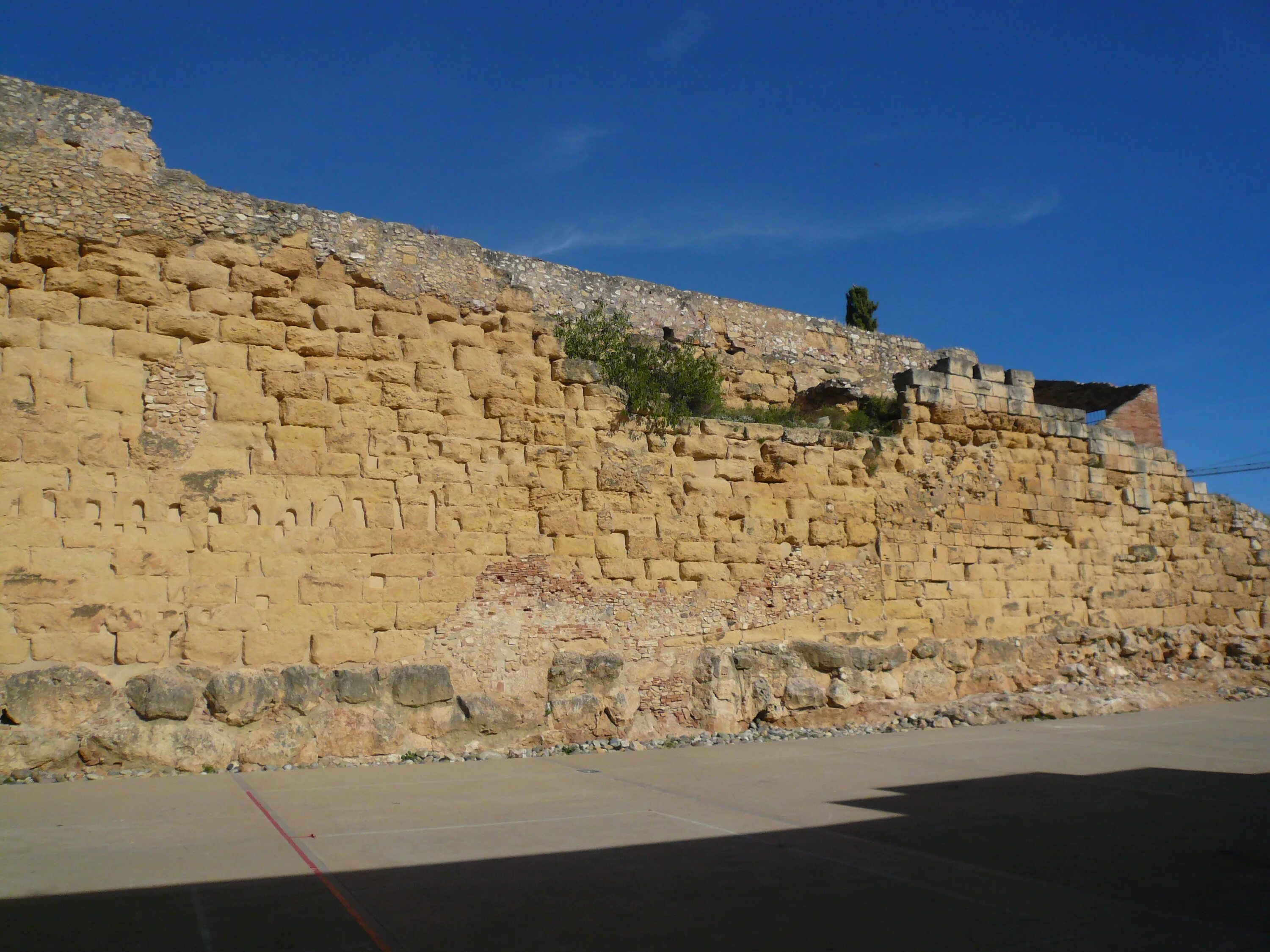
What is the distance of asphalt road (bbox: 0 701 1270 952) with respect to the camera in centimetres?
317

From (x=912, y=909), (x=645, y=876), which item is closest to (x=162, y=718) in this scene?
(x=645, y=876)

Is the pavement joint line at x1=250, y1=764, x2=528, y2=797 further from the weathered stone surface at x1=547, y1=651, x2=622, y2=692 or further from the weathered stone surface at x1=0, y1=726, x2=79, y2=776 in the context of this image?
the weathered stone surface at x1=547, y1=651, x2=622, y2=692

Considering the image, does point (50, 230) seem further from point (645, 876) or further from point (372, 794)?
point (645, 876)

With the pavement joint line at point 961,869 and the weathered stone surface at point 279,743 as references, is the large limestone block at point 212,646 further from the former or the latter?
the pavement joint line at point 961,869

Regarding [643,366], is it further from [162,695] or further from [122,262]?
[162,695]

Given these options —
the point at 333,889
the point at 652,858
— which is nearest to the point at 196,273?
the point at 333,889

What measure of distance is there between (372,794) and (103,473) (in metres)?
2.86

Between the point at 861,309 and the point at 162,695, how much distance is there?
19.6m

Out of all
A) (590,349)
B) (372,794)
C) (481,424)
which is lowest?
(372,794)

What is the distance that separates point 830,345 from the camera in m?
11.2

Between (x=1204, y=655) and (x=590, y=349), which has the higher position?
(x=590, y=349)

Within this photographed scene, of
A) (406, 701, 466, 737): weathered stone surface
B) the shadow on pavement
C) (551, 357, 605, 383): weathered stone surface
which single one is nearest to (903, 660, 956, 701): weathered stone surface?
(551, 357, 605, 383): weathered stone surface

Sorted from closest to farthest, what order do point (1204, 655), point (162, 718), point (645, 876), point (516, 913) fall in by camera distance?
point (516, 913) → point (645, 876) → point (162, 718) → point (1204, 655)

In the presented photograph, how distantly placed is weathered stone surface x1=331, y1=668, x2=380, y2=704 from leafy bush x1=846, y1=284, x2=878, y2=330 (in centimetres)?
1785
